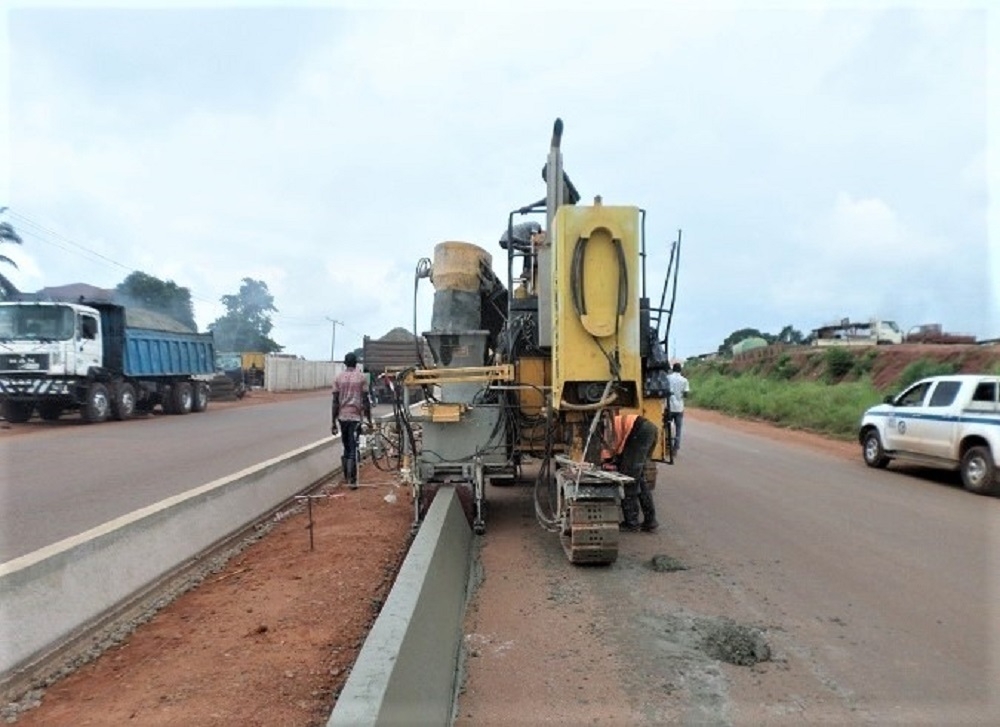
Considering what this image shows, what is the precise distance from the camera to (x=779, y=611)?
521 centimetres

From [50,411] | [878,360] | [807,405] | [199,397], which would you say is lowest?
[50,411]

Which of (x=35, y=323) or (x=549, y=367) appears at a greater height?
(x=35, y=323)

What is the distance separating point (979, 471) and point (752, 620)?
24.8 ft

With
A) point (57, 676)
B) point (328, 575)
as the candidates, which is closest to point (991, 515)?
point (328, 575)

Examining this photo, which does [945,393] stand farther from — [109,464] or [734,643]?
[109,464]

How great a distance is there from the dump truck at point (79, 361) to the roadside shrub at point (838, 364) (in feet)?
109

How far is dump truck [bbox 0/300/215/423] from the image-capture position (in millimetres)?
18547

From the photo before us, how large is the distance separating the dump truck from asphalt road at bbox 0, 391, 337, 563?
0.79 metres

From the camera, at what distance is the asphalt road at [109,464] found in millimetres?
7797

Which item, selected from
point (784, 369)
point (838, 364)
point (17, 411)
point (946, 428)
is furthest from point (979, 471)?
point (784, 369)

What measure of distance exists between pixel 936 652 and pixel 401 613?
3.34m

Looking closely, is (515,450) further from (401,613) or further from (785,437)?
(785,437)

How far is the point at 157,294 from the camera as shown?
53.3m

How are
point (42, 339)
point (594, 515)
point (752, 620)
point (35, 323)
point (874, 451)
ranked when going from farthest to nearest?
point (35, 323) < point (42, 339) < point (874, 451) < point (594, 515) < point (752, 620)
